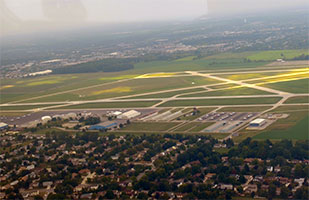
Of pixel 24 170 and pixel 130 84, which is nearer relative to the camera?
pixel 24 170

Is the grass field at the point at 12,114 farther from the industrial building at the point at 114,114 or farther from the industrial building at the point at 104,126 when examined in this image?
the industrial building at the point at 104,126

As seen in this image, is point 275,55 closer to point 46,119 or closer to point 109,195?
point 46,119

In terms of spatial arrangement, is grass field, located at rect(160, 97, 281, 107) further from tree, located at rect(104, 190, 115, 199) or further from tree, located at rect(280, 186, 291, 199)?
tree, located at rect(104, 190, 115, 199)

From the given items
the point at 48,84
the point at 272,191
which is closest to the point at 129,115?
the point at 272,191

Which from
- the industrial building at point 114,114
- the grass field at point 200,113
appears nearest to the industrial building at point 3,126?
the industrial building at point 114,114

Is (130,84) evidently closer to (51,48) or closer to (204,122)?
(204,122)

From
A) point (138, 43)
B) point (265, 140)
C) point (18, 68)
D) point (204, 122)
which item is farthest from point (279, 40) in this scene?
point (265, 140)
